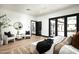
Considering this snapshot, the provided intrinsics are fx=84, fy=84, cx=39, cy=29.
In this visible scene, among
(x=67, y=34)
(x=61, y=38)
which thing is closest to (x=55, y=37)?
(x=61, y=38)

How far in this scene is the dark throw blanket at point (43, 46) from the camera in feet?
5.61

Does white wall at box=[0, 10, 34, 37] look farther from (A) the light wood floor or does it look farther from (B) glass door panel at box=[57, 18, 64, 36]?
(B) glass door panel at box=[57, 18, 64, 36]

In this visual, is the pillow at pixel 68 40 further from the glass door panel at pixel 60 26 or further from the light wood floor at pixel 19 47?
the light wood floor at pixel 19 47

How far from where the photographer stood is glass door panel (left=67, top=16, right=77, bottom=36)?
165cm

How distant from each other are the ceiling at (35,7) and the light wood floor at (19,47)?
0.57m

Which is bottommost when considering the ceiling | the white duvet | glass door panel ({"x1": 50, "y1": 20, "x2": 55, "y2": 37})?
the white duvet

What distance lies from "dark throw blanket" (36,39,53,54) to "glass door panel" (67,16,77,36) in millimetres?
421

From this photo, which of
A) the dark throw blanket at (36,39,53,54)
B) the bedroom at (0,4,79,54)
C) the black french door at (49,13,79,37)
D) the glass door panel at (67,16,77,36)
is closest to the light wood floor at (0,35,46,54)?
the bedroom at (0,4,79,54)

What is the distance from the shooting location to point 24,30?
1794 mm

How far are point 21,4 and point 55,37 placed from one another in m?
0.97

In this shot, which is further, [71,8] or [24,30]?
[24,30]

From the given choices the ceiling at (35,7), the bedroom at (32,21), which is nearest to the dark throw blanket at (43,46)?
the bedroom at (32,21)
